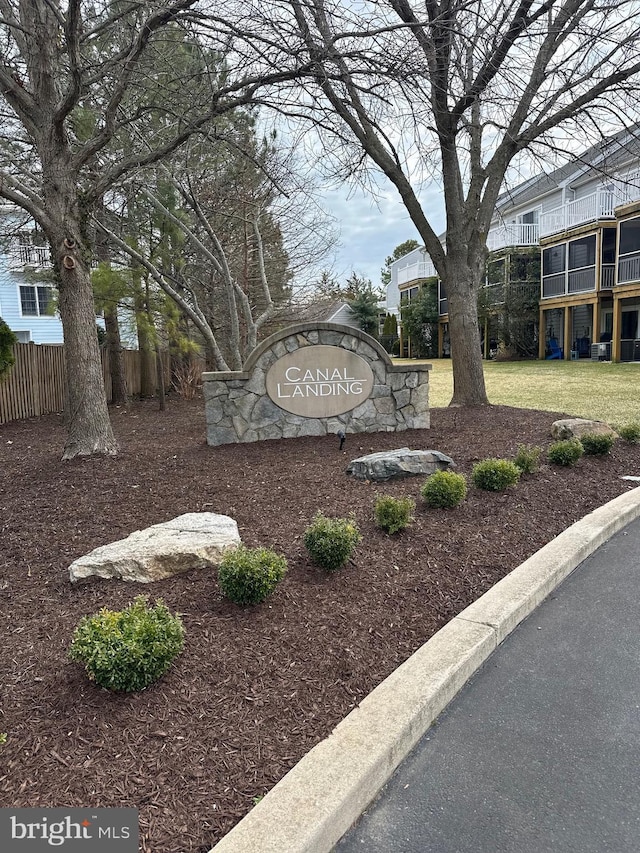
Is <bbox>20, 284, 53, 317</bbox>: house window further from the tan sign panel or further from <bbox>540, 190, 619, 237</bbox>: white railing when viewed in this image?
<bbox>540, 190, 619, 237</bbox>: white railing

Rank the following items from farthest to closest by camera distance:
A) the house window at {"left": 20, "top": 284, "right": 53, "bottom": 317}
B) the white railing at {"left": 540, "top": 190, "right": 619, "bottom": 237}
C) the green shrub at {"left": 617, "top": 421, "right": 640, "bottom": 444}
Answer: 1. the house window at {"left": 20, "top": 284, "right": 53, "bottom": 317}
2. the white railing at {"left": 540, "top": 190, "right": 619, "bottom": 237}
3. the green shrub at {"left": 617, "top": 421, "right": 640, "bottom": 444}

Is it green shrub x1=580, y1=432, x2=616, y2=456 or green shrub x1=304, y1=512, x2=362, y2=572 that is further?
green shrub x1=580, y1=432, x2=616, y2=456

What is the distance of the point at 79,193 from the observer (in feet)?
19.8

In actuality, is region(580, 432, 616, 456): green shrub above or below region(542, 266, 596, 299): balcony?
below

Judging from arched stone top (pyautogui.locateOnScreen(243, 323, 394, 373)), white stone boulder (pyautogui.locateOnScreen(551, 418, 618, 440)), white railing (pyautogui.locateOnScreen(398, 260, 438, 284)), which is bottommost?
white stone boulder (pyautogui.locateOnScreen(551, 418, 618, 440))

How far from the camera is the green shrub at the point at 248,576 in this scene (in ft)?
8.82

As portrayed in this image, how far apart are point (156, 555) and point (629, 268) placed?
2102cm

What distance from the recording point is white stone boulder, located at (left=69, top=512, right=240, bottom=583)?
3.02 metres

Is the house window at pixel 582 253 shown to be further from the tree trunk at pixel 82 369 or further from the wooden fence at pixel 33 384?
the tree trunk at pixel 82 369

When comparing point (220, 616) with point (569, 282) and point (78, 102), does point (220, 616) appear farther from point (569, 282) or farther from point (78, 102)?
point (569, 282)

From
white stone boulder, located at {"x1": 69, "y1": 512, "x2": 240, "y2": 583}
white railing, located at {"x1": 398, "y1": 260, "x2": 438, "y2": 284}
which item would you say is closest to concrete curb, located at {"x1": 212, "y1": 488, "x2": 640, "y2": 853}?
white stone boulder, located at {"x1": 69, "y1": 512, "x2": 240, "y2": 583}

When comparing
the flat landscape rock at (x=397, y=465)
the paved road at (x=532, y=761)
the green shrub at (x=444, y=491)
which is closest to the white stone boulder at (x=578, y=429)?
the flat landscape rock at (x=397, y=465)

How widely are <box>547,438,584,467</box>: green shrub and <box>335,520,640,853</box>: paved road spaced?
9.07ft

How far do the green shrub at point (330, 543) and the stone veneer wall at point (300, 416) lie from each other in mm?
3742
